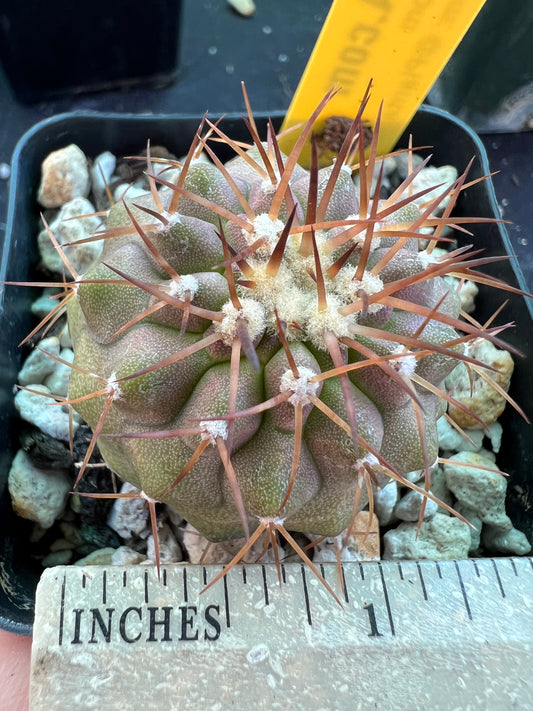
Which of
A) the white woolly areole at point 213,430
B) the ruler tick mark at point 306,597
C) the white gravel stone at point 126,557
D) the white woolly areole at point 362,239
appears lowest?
the white gravel stone at point 126,557

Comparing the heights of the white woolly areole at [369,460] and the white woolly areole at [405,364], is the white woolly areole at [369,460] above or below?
below

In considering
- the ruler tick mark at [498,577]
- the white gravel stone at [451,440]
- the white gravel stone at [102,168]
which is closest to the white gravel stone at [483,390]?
the white gravel stone at [451,440]

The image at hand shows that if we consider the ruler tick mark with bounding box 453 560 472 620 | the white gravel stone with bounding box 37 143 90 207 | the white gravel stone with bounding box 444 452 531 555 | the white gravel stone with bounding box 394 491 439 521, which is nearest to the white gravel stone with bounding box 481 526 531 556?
the white gravel stone with bounding box 444 452 531 555

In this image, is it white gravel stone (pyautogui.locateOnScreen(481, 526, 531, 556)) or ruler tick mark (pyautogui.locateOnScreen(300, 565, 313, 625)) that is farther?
white gravel stone (pyautogui.locateOnScreen(481, 526, 531, 556))

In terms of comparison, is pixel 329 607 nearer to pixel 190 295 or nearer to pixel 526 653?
pixel 526 653

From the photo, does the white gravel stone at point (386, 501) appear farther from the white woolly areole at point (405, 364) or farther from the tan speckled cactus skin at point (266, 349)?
the white woolly areole at point (405, 364)

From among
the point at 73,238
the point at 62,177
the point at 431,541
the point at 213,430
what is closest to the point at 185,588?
the point at 213,430

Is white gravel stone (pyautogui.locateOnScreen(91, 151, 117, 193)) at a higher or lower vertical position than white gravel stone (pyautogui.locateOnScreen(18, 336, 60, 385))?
higher

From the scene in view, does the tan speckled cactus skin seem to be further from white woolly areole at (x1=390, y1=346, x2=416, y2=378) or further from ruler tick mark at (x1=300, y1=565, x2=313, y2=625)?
ruler tick mark at (x1=300, y1=565, x2=313, y2=625)

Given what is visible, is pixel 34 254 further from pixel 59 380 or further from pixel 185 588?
pixel 185 588
